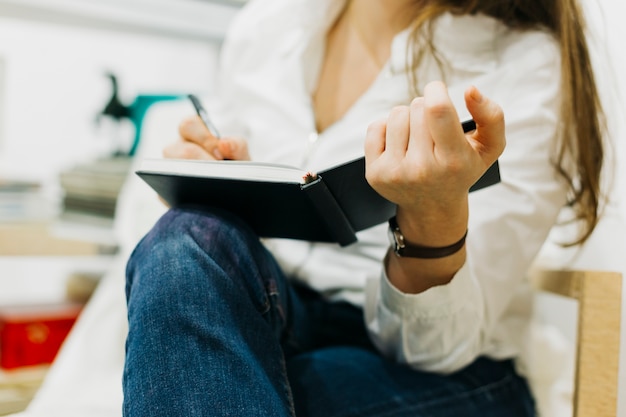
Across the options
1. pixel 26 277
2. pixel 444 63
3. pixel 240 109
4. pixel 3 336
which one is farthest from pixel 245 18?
pixel 26 277

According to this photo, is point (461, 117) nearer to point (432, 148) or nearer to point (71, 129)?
point (432, 148)

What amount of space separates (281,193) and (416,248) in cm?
13

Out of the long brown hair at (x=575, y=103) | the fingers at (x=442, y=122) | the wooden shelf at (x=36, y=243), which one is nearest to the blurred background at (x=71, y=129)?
the wooden shelf at (x=36, y=243)

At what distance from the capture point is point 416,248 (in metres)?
0.53

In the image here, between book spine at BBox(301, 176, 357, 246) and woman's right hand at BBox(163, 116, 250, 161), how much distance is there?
140 millimetres

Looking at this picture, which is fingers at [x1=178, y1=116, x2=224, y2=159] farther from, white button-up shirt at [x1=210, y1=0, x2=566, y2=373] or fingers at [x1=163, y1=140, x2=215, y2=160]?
white button-up shirt at [x1=210, y1=0, x2=566, y2=373]

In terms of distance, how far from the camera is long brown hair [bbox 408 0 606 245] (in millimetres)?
682

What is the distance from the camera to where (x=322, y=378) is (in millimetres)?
604

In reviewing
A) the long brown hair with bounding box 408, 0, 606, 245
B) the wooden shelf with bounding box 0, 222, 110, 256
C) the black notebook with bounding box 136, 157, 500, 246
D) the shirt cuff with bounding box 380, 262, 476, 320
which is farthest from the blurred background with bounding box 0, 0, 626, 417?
the black notebook with bounding box 136, 157, 500, 246

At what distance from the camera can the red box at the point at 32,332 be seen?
1211 millimetres

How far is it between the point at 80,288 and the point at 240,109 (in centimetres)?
76

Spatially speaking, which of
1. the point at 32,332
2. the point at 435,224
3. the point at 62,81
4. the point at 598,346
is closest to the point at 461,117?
the point at 435,224

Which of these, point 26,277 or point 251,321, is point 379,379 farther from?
point 26,277

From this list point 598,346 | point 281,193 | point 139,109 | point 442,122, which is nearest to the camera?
point 442,122
